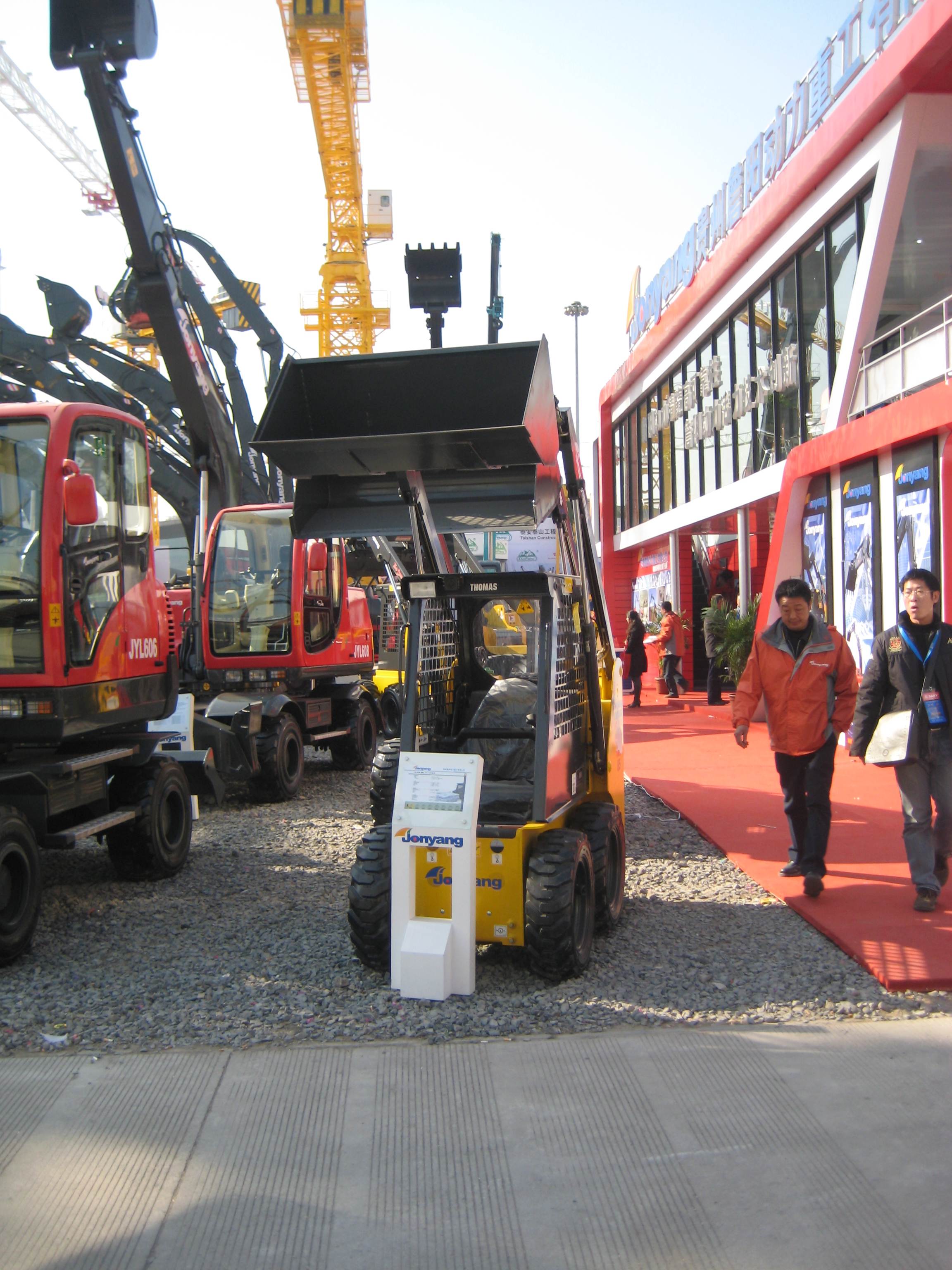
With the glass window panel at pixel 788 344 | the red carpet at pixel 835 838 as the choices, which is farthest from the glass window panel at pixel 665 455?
the red carpet at pixel 835 838

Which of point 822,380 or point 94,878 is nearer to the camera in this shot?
point 94,878

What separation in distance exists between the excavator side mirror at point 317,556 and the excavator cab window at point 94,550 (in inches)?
162

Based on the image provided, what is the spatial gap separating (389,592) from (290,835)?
28.0 ft

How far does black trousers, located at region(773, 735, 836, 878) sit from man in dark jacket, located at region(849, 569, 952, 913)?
0.27m

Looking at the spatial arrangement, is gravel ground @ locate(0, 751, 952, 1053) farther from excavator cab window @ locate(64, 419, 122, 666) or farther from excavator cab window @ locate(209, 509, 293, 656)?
excavator cab window @ locate(209, 509, 293, 656)

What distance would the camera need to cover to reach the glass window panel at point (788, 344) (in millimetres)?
15195

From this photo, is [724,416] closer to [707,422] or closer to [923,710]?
[707,422]

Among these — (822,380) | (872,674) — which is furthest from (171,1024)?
(822,380)

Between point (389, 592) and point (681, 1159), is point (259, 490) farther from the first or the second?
point (681, 1159)

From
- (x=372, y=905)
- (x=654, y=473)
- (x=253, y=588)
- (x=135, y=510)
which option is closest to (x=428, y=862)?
(x=372, y=905)

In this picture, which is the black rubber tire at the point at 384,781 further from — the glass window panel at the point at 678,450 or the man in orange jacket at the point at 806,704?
the glass window panel at the point at 678,450

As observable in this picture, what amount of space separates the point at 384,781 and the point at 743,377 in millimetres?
12560

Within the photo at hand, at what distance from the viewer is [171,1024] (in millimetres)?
4637

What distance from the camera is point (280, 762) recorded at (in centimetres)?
1051
